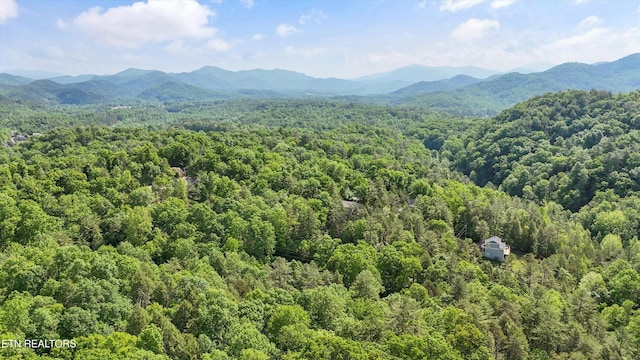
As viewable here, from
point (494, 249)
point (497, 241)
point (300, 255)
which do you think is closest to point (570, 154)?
point (497, 241)

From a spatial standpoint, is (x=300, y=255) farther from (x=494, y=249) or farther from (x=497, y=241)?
(x=497, y=241)

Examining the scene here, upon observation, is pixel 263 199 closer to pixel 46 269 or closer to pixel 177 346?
pixel 46 269

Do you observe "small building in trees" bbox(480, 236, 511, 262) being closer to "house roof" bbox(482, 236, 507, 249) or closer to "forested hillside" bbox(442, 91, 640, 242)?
"house roof" bbox(482, 236, 507, 249)

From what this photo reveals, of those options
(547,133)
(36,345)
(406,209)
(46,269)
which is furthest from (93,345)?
(547,133)

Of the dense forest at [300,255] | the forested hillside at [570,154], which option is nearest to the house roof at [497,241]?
the dense forest at [300,255]

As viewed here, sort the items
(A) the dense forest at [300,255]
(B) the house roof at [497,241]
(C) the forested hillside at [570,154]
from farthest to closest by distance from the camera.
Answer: (C) the forested hillside at [570,154], (B) the house roof at [497,241], (A) the dense forest at [300,255]

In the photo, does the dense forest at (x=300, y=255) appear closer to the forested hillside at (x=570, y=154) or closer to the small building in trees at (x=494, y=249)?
the forested hillside at (x=570, y=154)

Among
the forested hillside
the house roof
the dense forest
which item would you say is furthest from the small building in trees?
the forested hillside

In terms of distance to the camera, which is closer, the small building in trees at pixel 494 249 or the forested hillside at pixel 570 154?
the small building in trees at pixel 494 249
